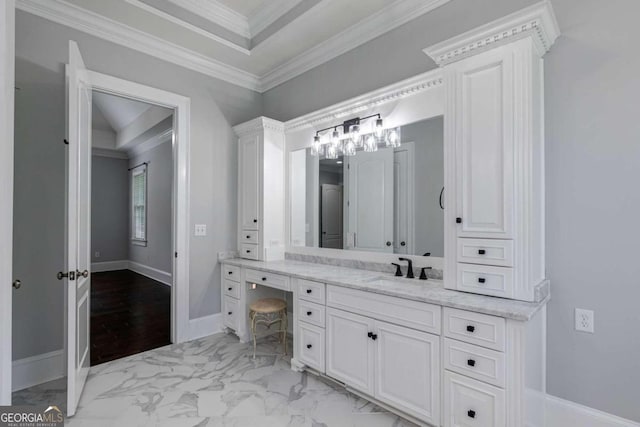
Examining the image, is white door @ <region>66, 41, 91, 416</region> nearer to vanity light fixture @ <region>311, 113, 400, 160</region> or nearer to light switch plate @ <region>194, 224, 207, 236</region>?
light switch plate @ <region>194, 224, 207, 236</region>

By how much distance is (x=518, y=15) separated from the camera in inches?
63.9

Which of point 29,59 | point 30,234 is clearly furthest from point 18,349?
point 29,59

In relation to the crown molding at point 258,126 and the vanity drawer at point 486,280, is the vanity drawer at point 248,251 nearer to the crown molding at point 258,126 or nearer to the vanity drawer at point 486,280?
the crown molding at point 258,126

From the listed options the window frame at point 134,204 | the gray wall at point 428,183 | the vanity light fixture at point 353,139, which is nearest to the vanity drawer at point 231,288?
the vanity light fixture at point 353,139

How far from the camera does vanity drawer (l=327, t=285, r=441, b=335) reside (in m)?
1.76

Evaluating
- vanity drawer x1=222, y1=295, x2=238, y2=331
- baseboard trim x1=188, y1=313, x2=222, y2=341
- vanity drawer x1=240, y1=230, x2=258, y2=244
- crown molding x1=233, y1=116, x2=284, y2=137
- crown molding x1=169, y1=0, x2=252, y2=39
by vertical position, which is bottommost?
baseboard trim x1=188, y1=313, x2=222, y2=341

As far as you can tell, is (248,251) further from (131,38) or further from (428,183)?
(131,38)

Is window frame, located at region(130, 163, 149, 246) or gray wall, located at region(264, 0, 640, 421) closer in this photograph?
gray wall, located at region(264, 0, 640, 421)

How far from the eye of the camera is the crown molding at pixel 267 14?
2.75 metres

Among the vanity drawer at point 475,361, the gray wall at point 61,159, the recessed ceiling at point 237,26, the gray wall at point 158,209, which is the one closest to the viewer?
the vanity drawer at point 475,361

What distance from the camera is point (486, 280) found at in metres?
1.76

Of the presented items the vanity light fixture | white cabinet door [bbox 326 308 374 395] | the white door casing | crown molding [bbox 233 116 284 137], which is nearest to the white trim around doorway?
crown molding [bbox 233 116 284 137]

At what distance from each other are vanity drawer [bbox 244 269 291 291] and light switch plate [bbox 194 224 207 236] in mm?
678

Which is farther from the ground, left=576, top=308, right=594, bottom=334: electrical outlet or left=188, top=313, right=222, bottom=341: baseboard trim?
left=576, top=308, right=594, bottom=334: electrical outlet
